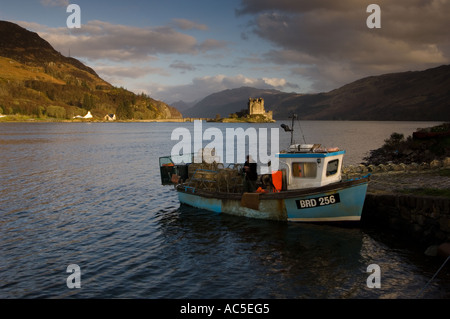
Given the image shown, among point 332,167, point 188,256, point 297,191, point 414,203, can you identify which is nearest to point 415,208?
point 414,203

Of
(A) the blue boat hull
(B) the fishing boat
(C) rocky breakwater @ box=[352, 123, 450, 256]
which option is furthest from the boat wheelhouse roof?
(C) rocky breakwater @ box=[352, 123, 450, 256]

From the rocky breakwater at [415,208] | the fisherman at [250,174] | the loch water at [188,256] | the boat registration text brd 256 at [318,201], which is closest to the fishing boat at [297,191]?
the boat registration text brd 256 at [318,201]

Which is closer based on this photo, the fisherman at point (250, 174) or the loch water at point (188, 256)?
the loch water at point (188, 256)

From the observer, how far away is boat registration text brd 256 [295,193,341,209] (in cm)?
1683

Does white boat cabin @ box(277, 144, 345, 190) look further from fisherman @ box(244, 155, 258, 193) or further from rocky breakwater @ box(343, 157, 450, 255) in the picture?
rocky breakwater @ box(343, 157, 450, 255)

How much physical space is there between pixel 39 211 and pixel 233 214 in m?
13.4

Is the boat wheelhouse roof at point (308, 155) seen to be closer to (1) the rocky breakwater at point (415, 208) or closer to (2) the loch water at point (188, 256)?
(1) the rocky breakwater at point (415, 208)

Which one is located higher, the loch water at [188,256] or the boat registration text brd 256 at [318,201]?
the boat registration text brd 256 at [318,201]

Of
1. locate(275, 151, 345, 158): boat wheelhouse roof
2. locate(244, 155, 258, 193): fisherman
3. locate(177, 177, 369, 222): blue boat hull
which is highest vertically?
locate(275, 151, 345, 158): boat wheelhouse roof

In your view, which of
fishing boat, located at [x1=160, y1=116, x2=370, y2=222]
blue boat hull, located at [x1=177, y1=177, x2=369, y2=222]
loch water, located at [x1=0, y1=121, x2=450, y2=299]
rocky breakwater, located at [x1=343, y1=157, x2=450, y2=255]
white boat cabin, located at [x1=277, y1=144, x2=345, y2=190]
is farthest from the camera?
white boat cabin, located at [x1=277, y1=144, x2=345, y2=190]

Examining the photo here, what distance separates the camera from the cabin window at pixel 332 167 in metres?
17.8

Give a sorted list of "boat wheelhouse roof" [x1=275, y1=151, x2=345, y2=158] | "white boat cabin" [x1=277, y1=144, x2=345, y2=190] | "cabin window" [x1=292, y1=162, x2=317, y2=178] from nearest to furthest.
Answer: "boat wheelhouse roof" [x1=275, y1=151, x2=345, y2=158]
"white boat cabin" [x1=277, y1=144, x2=345, y2=190]
"cabin window" [x1=292, y1=162, x2=317, y2=178]

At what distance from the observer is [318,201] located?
1723 centimetres
